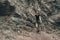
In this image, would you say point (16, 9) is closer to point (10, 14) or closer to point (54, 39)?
point (10, 14)

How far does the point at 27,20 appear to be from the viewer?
14016 millimetres

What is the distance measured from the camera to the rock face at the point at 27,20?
42.6 ft

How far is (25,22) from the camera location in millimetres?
13781

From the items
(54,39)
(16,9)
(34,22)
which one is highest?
(16,9)

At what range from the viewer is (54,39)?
13062 millimetres

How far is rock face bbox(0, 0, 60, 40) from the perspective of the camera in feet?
42.6

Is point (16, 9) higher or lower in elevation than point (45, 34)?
higher

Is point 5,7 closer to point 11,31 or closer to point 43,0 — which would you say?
point 11,31

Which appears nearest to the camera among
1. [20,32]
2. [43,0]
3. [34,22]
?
[20,32]

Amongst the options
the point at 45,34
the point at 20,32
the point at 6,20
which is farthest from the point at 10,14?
the point at 45,34

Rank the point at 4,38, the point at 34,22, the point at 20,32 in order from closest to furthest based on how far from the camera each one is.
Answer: the point at 4,38, the point at 20,32, the point at 34,22

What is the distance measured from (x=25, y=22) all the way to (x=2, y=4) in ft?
6.54

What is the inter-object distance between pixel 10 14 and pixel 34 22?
5.79ft

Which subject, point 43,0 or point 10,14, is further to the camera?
point 43,0
